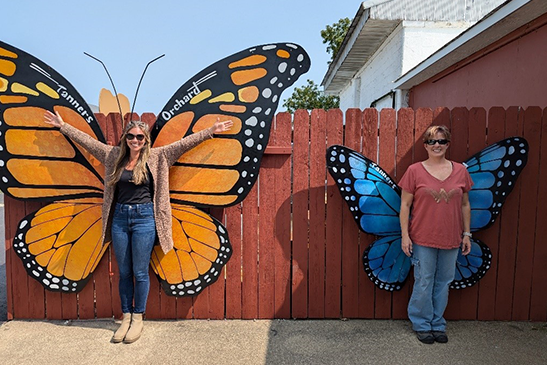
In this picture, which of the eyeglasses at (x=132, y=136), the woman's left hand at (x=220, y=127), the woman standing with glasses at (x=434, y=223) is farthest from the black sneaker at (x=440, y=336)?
the eyeglasses at (x=132, y=136)

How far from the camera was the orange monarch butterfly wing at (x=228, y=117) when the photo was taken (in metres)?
3.05

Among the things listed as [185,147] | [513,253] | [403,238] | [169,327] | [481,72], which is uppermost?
[481,72]

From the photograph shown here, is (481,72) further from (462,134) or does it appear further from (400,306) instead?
(400,306)

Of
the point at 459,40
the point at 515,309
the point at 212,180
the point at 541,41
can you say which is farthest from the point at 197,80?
the point at 459,40

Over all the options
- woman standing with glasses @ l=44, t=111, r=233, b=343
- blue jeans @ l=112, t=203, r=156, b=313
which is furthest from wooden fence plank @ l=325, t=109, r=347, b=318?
blue jeans @ l=112, t=203, r=156, b=313

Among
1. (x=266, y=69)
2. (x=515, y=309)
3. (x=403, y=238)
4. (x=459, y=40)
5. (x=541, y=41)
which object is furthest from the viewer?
(x=459, y=40)

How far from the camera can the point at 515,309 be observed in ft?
10.8

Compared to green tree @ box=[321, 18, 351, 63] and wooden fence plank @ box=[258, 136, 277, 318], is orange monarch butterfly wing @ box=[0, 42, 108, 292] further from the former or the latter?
green tree @ box=[321, 18, 351, 63]

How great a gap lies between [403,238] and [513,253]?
1169mm

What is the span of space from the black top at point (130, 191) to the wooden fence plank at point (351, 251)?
1641mm

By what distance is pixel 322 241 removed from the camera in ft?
10.7

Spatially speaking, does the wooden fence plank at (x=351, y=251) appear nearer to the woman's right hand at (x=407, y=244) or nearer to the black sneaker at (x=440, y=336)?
the woman's right hand at (x=407, y=244)

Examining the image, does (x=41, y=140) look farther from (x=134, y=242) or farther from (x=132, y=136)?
(x=134, y=242)

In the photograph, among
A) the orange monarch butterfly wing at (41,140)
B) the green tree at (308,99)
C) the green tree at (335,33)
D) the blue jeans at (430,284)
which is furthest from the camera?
the green tree at (308,99)
